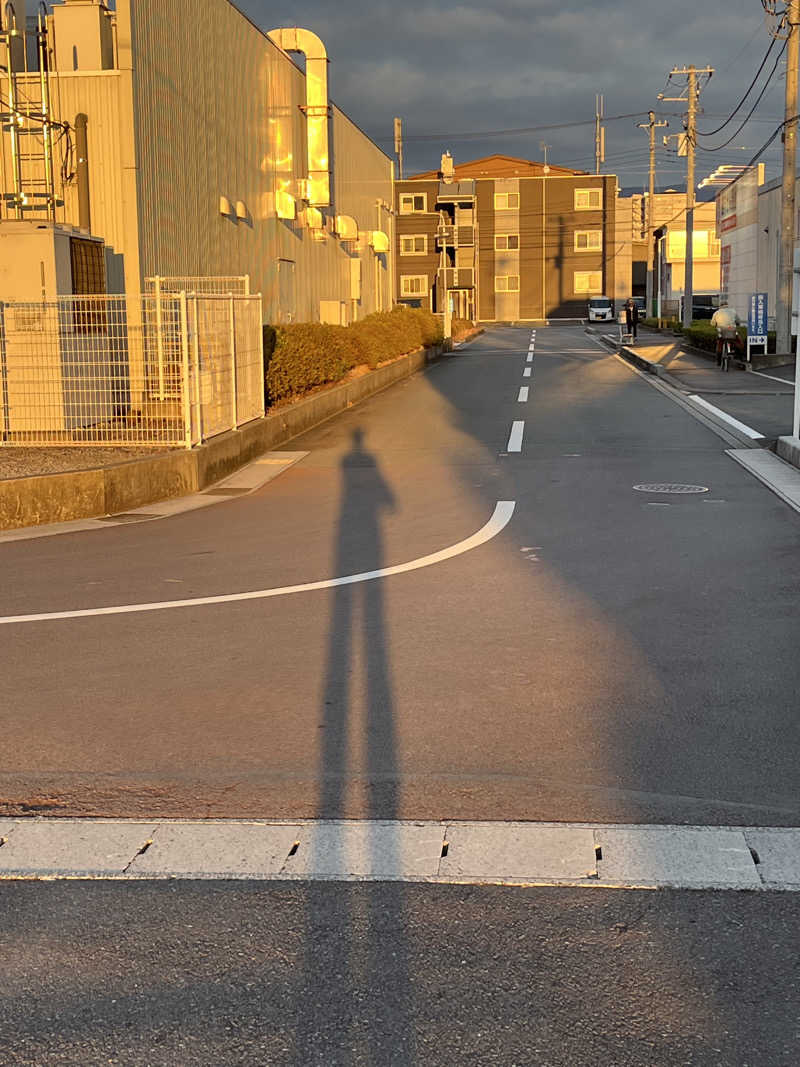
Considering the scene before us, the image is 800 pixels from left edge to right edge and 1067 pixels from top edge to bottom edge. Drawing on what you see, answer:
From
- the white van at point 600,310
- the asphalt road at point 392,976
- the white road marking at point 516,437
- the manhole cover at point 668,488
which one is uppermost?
the white van at point 600,310

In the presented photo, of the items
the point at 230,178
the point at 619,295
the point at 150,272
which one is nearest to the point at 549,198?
the point at 619,295

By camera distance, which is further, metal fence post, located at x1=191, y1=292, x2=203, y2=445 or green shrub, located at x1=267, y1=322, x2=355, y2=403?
green shrub, located at x1=267, y1=322, x2=355, y2=403

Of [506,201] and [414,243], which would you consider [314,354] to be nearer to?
[414,243]

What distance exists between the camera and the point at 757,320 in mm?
31688

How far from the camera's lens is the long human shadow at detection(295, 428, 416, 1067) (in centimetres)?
311

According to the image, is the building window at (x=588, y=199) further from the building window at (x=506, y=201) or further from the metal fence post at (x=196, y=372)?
the metal fence post at (x=196, y=372)

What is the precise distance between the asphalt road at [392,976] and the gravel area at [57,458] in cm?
876

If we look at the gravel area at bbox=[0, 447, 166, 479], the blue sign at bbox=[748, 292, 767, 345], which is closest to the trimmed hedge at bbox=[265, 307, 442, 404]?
the gravel area at bbox=[0, 447, 166, 479]

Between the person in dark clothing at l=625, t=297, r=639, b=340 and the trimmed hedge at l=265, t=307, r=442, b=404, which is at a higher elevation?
the person in dark clothing at l=625, t=297, r=639, b=340

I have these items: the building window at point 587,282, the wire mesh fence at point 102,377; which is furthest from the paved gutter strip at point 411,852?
the building window at point 587,282

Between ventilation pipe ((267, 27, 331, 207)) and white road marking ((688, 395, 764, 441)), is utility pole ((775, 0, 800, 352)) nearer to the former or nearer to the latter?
white road marking ((688, 395, 764, 441))

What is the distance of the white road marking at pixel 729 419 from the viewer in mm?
17769

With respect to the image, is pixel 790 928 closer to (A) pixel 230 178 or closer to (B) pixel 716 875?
(B) pixel 716 875

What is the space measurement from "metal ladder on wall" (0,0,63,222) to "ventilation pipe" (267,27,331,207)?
1343 cm
